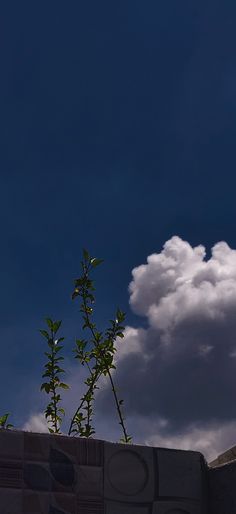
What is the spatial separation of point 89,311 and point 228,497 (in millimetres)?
1793

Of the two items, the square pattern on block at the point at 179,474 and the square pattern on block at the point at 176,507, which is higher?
the square pattern on block at the point at 179,474

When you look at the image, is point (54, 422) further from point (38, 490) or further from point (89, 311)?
point (38, 490)

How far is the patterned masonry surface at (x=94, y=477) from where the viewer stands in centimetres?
351

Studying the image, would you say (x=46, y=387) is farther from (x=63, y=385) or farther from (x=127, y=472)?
(x=127, y=472)

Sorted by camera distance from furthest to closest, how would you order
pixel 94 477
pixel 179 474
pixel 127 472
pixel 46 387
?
pixel 46 387 < pixel 179 474 < pixel 127 472 < pixel 94 477

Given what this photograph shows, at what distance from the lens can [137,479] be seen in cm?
382

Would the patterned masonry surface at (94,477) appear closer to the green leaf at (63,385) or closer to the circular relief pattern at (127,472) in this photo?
the circular relief pattern at (127,472)

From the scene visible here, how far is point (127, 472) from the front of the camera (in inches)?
150

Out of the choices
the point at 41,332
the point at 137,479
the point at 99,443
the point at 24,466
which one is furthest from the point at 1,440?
the point at 41,332

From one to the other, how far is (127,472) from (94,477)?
19 centimetres

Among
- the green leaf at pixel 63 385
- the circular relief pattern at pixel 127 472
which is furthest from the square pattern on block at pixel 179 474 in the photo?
the green leaf at pixel 63 385

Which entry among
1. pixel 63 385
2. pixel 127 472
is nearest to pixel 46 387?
pixel 63 385

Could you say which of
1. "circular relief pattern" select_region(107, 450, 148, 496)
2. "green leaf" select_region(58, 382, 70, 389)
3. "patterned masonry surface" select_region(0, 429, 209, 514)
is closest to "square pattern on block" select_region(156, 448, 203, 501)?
"patterned masonry surface" select_region(0, 429, 209, 514)

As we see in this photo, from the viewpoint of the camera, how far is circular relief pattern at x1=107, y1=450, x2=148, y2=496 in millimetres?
3771
